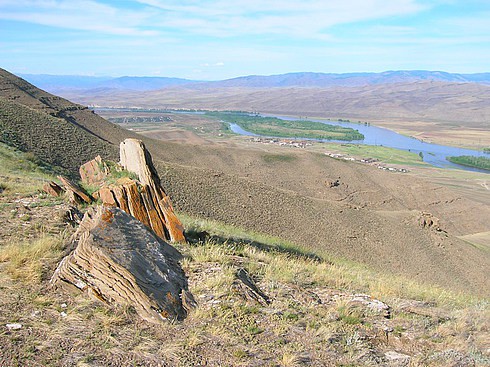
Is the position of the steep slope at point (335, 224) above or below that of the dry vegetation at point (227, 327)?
below

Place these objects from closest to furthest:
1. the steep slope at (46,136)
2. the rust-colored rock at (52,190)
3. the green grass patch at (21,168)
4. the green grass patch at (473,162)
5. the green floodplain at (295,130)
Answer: the rust-colored rock at (52,190) → the green grass patch at (21,168) → the steep slope at (46,136) → the green grass patch at (473,162) → the green floodplain at (295,130)

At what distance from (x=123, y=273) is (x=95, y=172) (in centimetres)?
876

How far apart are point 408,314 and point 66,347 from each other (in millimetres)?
5164

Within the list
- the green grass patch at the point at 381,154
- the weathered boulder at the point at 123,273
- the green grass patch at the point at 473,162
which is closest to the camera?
the weathered boulder at the point at 123,273

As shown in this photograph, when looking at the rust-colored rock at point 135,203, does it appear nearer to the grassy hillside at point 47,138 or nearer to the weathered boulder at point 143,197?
the weathered boulder at point 143,197

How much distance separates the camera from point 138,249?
5988mm

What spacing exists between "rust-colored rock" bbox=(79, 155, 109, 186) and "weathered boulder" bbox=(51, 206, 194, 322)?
22.1 feet

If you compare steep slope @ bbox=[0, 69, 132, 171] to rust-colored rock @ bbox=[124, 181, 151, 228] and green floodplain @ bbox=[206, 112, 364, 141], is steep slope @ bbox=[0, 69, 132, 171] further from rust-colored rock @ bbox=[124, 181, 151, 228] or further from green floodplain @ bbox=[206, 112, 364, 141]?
green floodplain @ bbox=[206, 112, 364, 141]

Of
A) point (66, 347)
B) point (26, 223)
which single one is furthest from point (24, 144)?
point (66, 347)

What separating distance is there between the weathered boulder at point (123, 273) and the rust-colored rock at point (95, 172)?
674 centimetres

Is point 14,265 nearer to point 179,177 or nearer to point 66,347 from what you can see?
point 66,347

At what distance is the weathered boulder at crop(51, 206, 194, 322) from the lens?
5191mm

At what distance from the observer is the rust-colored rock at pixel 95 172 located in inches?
497

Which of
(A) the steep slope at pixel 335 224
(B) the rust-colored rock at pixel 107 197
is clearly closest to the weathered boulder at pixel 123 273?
(B) the rust-colored rock at pixel 107 197
